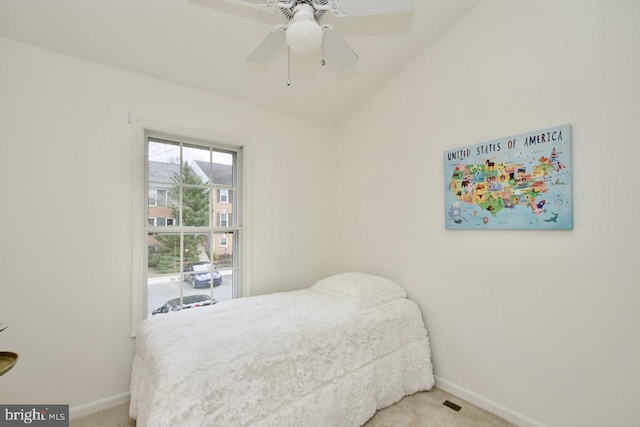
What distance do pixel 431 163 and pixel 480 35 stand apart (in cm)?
96

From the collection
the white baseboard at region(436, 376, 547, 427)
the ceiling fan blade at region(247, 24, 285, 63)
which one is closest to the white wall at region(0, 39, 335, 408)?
the ceiling fan blade at region(247, 24, 285, 63)

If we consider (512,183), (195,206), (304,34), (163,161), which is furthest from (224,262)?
(512,183)

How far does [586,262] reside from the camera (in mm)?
1767

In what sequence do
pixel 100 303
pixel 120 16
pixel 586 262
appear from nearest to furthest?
pixel 586 262 < pixel 120 16 < pixel 100 303

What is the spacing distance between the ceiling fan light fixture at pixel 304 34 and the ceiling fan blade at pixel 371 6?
208mm

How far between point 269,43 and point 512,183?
1.75m

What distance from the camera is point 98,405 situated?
211 centimetres

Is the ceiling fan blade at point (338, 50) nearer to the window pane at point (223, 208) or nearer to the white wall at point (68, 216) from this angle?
the white wall at point (68, 216)

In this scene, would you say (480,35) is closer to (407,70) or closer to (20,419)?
(407,70)

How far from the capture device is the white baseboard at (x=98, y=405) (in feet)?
6.68

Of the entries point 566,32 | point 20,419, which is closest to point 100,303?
point 20,419

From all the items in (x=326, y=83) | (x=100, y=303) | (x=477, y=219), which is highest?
(x=326, y=83)

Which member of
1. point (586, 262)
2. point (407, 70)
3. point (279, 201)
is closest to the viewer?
point (586, 262)

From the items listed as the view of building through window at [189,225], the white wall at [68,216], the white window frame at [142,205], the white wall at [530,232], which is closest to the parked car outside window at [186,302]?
the view of building through window at [189,225]
